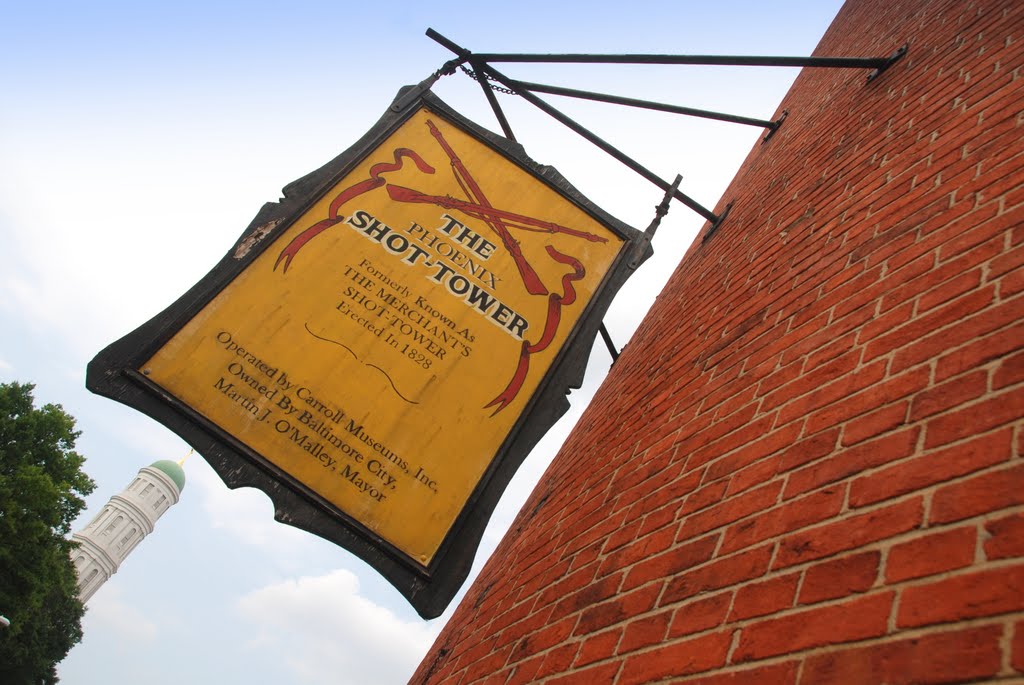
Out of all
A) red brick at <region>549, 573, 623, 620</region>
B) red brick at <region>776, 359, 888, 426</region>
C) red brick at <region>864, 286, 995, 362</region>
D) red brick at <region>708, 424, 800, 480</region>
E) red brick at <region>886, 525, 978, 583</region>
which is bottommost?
red brick at <region>886, 525, 978, 583</region>

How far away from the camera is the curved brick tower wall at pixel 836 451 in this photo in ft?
2.96

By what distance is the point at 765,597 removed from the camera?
1.11 meters

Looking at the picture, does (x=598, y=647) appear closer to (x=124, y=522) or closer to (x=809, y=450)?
(x=809, y=450)

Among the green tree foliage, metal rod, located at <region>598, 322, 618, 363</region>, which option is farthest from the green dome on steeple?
metal rod, located at <region>598, 322, 618, 363</region>

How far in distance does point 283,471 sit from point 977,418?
1.68 meters

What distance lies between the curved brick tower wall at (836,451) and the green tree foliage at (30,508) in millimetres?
16761

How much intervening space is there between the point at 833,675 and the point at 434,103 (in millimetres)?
2618

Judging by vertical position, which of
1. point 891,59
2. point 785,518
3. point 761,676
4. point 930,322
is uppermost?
point 891,59

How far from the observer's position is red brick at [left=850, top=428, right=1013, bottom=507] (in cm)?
94

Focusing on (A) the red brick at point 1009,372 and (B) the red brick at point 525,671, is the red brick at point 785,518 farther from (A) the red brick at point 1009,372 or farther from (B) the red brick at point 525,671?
(B) the red brick at point 525,671

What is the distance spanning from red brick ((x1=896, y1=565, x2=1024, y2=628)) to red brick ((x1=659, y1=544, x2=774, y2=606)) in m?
0.32

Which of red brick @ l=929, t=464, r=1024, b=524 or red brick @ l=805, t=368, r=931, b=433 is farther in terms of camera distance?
red brick @ l=805, t=368, r=931, b=433

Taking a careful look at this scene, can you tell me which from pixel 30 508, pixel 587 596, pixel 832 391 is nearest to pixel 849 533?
pixel 832 391

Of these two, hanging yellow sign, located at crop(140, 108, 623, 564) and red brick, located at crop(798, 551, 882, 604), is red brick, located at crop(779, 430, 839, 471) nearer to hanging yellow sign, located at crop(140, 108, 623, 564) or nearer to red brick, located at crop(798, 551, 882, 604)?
red brick, located at crop(798, 551, 882, 604)
